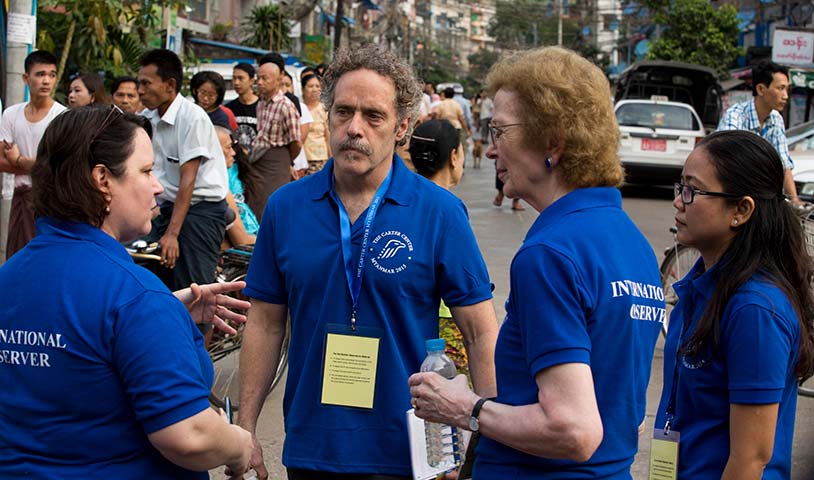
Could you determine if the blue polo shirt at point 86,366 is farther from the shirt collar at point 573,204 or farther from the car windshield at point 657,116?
the car windshield at point 657,116

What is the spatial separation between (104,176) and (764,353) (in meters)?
1.73

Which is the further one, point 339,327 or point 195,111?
point 195,111

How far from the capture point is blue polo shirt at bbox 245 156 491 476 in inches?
125

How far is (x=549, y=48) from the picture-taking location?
2.70 metres

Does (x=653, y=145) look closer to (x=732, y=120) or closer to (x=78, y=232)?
(x=732, y=120)

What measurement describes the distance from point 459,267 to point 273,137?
7566 mm

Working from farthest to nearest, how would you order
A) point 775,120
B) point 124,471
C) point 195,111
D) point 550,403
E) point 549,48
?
point 775,120, point 195,111, point 549,48, point 124,471, point 550,403

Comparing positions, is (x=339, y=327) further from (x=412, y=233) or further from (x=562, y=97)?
(x=562, y=97)

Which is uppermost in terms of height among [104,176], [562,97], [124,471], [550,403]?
[562,97]

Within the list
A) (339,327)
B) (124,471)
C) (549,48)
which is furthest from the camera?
(339,327)

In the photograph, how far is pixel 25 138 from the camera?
7766 mm

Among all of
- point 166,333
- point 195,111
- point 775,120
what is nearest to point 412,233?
point 166,333

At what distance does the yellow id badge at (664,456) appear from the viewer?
2.93m

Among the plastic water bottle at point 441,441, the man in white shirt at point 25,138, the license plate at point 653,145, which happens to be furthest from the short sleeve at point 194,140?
the license plate at point 653,145
